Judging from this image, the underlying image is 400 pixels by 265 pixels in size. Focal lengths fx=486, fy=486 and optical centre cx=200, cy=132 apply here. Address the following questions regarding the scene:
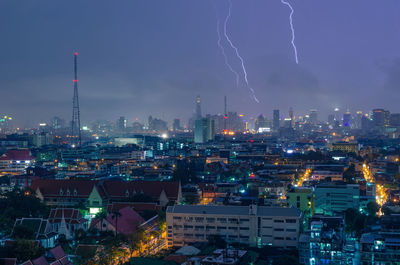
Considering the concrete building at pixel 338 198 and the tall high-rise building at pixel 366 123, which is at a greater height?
the tall high-rise building at pixel 366 123

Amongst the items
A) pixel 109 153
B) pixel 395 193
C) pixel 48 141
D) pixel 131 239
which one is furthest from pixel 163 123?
pixel 131 239

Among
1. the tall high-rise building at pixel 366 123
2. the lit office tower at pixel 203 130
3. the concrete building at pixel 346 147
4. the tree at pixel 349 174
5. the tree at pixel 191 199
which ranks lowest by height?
the tree at pixel 191 199

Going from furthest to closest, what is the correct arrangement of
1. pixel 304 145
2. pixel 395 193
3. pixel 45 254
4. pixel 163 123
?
1. pixel 163 123
2. pixel 304 145
3. pixel 395 193
4. pixel 45 254

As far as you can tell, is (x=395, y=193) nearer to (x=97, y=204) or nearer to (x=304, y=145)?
(x=97, y=204)

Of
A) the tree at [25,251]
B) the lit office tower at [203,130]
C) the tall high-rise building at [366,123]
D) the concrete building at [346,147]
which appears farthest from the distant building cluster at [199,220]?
the tall high-rise building at [366,123]

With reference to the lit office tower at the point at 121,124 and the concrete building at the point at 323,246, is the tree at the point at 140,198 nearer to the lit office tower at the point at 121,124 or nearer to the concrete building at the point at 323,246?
the concrete building at the point at 323,246

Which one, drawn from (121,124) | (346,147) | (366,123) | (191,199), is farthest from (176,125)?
(191,199)

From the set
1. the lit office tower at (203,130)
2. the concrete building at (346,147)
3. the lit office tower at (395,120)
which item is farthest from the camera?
the lit office tower at (395,120)

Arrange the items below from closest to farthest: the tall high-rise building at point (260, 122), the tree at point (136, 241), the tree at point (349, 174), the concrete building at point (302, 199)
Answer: the tree at point (136, 241)
the concrete building at point (302, 199)
the tree at point (349, 174)
the tall high-rise building at point (260, 122)

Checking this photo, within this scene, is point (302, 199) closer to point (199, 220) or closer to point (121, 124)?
point (199, 220)
